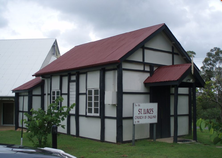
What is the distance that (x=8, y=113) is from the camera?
22250mm

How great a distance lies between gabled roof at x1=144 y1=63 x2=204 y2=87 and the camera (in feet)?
38.8

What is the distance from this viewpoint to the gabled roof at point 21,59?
2183 centimetres

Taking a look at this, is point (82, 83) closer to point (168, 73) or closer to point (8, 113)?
point (168, 73)

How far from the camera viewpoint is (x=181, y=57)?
1541 cm

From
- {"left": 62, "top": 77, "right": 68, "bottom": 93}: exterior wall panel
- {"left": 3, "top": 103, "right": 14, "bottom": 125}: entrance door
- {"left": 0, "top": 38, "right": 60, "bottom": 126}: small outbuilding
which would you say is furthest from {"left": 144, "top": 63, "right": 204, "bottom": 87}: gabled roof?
{"left": 3, "top": 103, "right": 14, "bottom": 125}: entrance door

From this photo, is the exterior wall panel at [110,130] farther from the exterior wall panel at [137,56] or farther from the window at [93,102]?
the exterior wall panel at [137,56]

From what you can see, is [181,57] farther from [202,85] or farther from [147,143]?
[147,143]

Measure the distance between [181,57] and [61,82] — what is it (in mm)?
6907

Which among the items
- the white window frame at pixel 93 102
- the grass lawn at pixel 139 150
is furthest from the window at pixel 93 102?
the grass lawn at pixel 139 150

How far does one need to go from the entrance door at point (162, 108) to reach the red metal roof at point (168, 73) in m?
0.66

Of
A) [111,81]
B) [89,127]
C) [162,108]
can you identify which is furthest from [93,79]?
[162,108]

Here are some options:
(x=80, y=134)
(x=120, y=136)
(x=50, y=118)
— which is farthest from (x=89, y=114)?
(x=50, y=118)

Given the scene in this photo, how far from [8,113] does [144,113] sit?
14.1 meters

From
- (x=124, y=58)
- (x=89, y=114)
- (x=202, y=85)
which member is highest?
(x=124, y=58)
